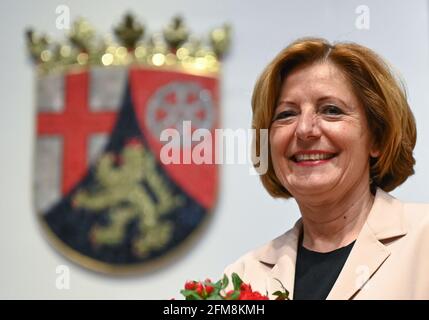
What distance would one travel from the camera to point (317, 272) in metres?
1.03

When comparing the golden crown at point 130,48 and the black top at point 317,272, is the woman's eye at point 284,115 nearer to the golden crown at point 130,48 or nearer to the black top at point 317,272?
the black top at point 317,272

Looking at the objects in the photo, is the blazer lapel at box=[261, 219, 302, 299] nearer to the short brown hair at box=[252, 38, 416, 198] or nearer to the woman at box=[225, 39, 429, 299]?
the woman at box=[225, 39, 429, 299]

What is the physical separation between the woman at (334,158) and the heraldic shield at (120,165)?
45.8 inches

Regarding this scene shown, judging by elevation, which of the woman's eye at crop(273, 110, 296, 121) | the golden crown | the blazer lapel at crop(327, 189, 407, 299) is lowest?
the blazer lapel at crop(327, 189, 407, 299)

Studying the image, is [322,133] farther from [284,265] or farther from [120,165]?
[120,165]

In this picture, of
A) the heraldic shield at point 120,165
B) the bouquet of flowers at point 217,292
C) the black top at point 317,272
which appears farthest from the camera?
the heraldic shield at point 120,165

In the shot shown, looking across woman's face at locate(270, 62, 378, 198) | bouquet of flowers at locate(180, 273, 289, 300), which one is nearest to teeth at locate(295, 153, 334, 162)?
woman's face at locate(270, 62, 378, 198)

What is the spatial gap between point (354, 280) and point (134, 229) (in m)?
1.45

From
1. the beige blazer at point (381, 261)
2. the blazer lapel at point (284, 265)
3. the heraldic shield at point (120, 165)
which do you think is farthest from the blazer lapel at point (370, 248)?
the heraldic shield at point (120, 165)

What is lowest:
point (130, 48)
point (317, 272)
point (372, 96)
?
point (317, 272)

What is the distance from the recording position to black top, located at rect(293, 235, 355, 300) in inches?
39.1

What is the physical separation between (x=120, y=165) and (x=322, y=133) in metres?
1.40

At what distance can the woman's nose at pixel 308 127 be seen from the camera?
102 centimetres

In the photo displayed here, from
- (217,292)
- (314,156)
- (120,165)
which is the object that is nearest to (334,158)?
(314,156)
